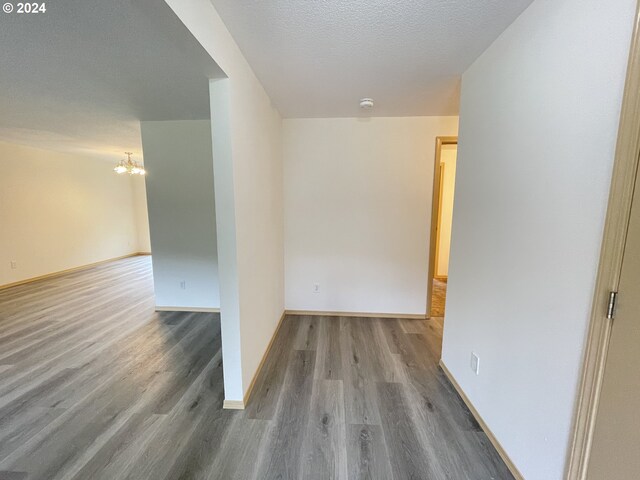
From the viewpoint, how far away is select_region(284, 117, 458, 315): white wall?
9.87 ft

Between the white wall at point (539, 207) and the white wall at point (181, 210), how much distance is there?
9.73 ft

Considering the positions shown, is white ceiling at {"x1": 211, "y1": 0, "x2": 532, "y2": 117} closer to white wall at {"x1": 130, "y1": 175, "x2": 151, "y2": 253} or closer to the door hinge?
the door hinge

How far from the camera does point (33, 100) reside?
2.38 m

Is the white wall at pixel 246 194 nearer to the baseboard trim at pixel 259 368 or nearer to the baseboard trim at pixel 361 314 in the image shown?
the baseboard trim at pixel 259 368

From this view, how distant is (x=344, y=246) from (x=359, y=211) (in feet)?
1.57

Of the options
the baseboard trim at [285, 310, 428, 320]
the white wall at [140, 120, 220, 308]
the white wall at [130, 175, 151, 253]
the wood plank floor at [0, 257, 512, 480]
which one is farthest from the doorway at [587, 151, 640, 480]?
the white wall at [130, 175, 151, 253]

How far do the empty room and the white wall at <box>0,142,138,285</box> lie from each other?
172cm

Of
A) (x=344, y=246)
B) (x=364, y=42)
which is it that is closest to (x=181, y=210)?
(x=344, y=246)

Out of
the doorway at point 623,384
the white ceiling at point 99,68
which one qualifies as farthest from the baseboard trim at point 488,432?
the white ceiling at point 99,68

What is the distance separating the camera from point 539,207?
119cm

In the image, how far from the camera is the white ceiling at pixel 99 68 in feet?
4.09

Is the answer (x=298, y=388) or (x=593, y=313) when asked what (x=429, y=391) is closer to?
(x=298, y=388)

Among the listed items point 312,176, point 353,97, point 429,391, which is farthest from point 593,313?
point 312,176

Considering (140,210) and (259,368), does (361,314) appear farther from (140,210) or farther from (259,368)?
(140,210)
